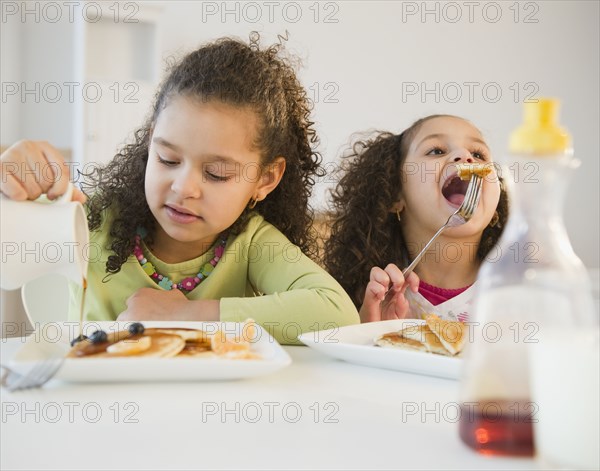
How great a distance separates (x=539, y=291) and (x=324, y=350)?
0.43 m

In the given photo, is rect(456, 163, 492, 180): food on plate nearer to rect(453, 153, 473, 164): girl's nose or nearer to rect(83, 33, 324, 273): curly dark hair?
rect(453, 153, 473, 164): girl's nose

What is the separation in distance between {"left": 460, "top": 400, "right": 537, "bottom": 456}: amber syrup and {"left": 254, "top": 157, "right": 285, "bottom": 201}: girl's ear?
957mm

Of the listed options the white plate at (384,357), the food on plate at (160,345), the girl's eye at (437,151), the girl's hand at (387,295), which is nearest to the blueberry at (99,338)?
the food on plate at (160,345)

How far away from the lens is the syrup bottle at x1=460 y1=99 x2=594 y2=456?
0.49 m

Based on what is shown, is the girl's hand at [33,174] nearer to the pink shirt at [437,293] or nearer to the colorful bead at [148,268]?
the colorful bead at [148,268]

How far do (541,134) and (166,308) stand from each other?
802 mm

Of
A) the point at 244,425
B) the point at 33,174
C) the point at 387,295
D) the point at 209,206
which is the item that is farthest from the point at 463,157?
the point at 244,425

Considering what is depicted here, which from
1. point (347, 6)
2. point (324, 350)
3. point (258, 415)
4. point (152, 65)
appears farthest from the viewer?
point (347, 6)

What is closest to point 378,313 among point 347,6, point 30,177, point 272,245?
point 272,245

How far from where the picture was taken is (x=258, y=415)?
2.21 ft

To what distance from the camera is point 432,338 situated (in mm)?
897

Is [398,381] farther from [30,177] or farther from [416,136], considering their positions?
[416,136]

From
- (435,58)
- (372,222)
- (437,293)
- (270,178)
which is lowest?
(437,293)

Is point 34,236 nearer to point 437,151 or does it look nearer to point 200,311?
point 200,311
